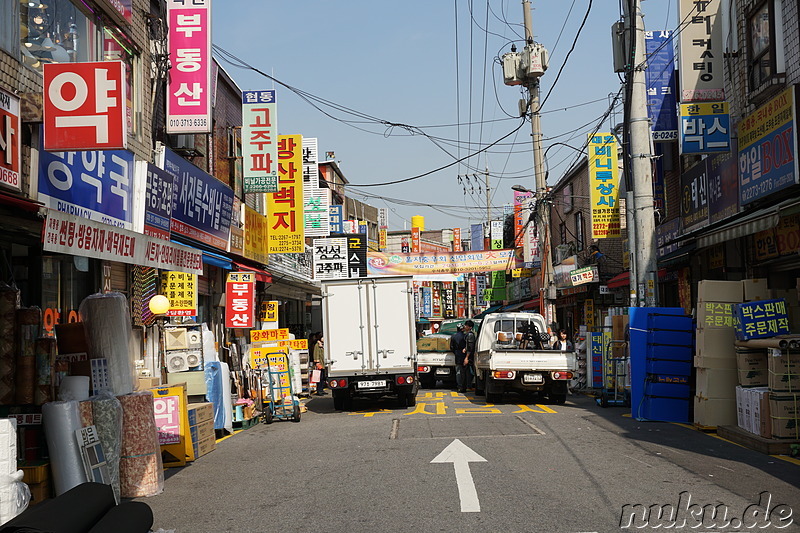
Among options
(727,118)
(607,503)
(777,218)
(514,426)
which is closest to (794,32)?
(727,118)

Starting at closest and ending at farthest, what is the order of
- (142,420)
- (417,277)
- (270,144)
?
(142,420), (270,144), (417,277)

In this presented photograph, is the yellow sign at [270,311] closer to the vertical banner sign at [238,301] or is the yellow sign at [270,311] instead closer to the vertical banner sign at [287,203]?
the vertical banner sign at [287,203]

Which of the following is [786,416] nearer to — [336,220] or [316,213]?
[316,213]

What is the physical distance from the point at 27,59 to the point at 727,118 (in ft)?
43.8

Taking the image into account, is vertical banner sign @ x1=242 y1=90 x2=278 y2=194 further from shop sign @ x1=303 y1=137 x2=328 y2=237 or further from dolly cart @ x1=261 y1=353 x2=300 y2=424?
shop sign @ x1=303 y1=137 x2=328 y2=237

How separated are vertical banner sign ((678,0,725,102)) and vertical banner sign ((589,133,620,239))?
24.4 ft

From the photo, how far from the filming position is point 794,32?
14.4 m

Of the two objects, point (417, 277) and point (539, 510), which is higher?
point (417, 277)

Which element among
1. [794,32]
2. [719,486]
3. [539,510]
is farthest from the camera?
[794,32]

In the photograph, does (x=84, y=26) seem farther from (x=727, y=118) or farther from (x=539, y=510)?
(x=727, y=118)

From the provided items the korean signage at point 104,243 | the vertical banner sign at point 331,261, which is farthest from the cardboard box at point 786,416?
the vertical banner sign at point 331,261

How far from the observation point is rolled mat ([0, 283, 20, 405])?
26.2 ft

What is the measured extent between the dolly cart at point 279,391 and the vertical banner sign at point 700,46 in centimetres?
1049

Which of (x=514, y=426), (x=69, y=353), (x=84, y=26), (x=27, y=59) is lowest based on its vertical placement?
(x=514, y=426)
